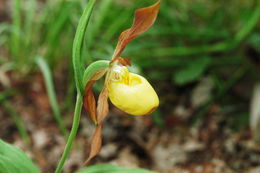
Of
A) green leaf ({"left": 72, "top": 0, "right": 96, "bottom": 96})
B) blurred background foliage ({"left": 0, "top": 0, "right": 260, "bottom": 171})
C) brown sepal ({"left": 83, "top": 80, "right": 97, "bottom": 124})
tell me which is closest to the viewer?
green leaf ({"left": 72, "top": 0, "right": 96, "bottom": 96})

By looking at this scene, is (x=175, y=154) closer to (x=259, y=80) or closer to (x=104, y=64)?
(x=259, y=80)

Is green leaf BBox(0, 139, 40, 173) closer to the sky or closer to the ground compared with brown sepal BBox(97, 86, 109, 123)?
closer to the ground

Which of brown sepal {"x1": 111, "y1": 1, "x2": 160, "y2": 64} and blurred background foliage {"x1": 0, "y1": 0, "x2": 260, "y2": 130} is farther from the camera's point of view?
blurred background foliage {"x1": 0, "y1": 0, "x2": 260, "y2": 130}

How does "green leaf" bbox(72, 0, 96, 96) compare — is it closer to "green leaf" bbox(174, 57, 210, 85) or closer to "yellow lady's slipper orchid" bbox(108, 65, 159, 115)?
"yellow lady's slipper orchid" bbox(108, 65, 159, 115)

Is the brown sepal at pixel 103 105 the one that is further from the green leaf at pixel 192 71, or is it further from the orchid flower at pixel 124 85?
the green leaf at pixel 192 71

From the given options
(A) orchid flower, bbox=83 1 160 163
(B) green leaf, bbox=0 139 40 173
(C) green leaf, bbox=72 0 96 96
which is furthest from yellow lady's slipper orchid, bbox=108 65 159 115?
(B) green leaf, bbox=0 139 40 173

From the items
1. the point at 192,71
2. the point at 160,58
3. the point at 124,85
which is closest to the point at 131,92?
the point at 124,85

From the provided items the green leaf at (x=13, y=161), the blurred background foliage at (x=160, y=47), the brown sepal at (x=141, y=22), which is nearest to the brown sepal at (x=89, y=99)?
the brown sepal at (x=141, y=22)
